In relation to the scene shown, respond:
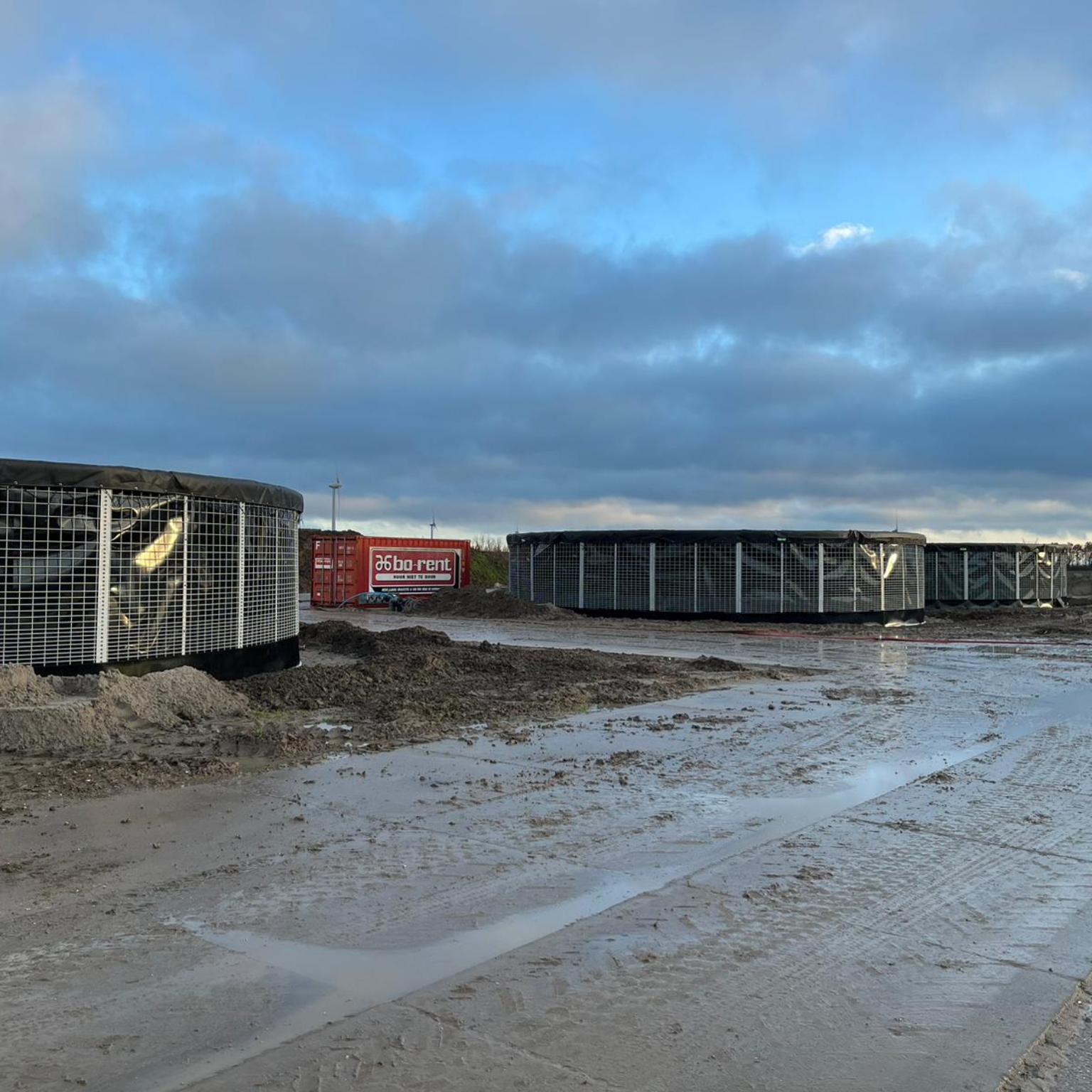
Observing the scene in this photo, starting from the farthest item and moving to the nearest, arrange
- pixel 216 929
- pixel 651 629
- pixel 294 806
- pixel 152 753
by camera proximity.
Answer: pixel 651 629 < pixel 152 753 < pixel 294 806 < pixel 216 929

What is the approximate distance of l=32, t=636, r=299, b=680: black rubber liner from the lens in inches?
435

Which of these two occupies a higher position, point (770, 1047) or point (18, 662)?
point (18, 662)

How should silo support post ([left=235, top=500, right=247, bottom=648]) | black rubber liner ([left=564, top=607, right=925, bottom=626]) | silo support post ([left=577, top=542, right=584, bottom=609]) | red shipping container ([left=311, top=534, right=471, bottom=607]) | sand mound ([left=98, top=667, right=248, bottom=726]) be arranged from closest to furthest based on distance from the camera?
sand mound ([left=98, top=667, right=248, bottom=726]), silo support post ([left=235, top=500, right=247, bottom=648]), black rubber liner ([left=564, top=607, right=925, bottom=626]), silo support post ([left=577, top=542, right=584, bottom=609]), red shipping container ([left=311, top=534, right=471, bottom=607])

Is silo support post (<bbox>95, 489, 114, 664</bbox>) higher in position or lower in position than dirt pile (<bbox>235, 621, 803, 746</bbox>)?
higher

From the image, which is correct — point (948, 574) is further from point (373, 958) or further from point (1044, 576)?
point (373, 958)

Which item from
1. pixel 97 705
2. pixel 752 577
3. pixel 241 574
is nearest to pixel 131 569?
pixel 241 574

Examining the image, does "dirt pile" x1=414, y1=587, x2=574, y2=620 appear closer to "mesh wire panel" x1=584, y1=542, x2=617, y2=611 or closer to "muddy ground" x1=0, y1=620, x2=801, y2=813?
"mesh wire panel" x1=584, y1=542, x2=617, y2=611

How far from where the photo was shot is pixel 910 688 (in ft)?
46.8

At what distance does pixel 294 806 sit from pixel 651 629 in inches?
838

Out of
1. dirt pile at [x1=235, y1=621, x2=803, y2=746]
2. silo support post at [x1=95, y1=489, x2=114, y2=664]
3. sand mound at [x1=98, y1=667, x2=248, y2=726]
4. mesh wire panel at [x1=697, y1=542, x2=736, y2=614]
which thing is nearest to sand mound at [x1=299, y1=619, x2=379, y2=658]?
dirt pile at [x1=235, y1=621, x2=803, y2=746]

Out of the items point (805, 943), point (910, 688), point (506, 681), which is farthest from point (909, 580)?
point (805, 943)

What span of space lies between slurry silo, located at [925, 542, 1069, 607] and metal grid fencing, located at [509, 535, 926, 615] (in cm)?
896

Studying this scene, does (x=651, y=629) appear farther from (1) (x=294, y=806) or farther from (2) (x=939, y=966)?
(2) (x=939, y=966)

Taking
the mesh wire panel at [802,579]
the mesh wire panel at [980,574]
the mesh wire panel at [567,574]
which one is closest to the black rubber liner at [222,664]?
the mesh wire panel at [802,579]
